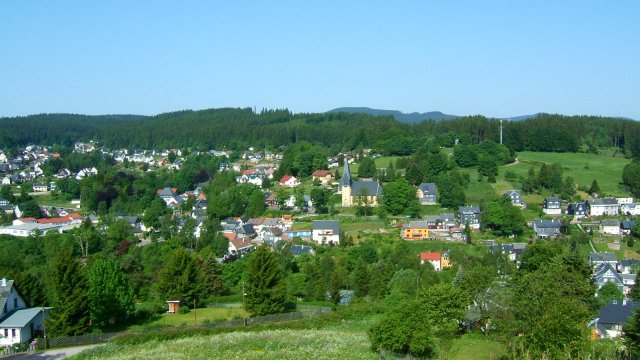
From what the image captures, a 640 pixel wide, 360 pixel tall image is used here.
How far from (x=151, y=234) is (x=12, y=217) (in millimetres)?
13790

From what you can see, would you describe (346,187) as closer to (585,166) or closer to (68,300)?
(585,166)

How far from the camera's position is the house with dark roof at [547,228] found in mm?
35434

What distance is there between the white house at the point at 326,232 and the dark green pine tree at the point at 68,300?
1937cm

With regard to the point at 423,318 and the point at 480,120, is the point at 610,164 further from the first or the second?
the point at 423,318

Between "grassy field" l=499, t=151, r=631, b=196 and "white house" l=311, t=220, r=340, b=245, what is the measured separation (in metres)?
18.5

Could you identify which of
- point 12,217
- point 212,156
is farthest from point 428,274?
point 212,156

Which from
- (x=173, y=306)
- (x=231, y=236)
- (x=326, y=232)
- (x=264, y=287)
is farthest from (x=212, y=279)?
(x=231, y=236)

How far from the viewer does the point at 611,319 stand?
1809 cm

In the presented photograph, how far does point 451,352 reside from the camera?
14.9 meters

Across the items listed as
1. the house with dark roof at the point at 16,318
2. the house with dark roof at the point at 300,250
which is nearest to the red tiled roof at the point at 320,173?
the house with dark roof at the point at 300,250

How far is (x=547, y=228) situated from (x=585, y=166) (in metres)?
18.7

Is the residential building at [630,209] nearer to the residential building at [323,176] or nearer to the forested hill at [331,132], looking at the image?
the forested hill at [331,132]

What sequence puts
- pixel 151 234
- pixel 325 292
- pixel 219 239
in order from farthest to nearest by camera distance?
pixel 151 234
pixel 219 239
pixel 325 292

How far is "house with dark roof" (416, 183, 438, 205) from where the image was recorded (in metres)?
44.1
